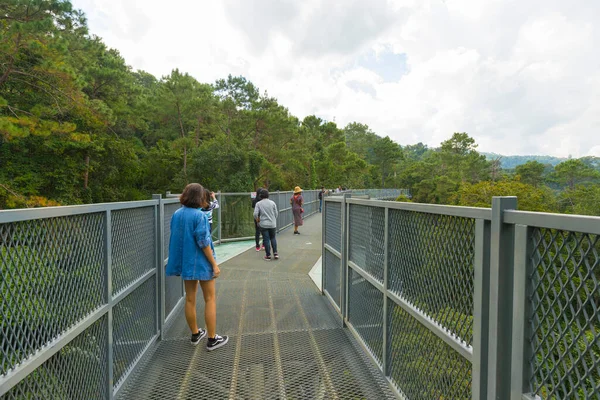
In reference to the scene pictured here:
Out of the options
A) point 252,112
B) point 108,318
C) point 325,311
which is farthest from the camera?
point 252,112

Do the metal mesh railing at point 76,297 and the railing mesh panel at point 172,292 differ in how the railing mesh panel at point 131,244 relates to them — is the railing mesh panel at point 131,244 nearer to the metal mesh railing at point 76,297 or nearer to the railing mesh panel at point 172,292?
the metal mesh railing at point 76,297

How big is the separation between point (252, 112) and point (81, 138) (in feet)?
47.7

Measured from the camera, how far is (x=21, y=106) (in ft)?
44.0

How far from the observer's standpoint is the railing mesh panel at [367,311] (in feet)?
10.4

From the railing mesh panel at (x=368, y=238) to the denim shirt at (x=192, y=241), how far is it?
1529 mm

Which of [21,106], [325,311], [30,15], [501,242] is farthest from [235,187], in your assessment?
[501,242]

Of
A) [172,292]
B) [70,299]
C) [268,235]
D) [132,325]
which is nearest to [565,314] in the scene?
[70,299]

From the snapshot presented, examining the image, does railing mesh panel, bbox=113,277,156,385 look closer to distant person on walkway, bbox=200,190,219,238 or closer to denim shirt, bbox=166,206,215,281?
denim shirt, bbox=166,206,215,281

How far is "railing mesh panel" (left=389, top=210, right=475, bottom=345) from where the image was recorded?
1858mm

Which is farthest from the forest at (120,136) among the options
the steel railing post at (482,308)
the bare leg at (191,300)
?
the steel railing post at (482,308)

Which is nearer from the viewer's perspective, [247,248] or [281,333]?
[281,333]

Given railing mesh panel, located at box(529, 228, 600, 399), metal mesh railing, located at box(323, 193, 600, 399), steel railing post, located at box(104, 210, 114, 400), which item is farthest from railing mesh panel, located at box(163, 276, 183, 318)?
railing mesh panel, located at box(529, 228, 600, 399)

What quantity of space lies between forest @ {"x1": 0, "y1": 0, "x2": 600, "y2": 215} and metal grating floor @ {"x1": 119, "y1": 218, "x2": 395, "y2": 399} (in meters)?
9.03

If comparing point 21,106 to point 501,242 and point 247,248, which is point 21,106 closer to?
point 247,248
